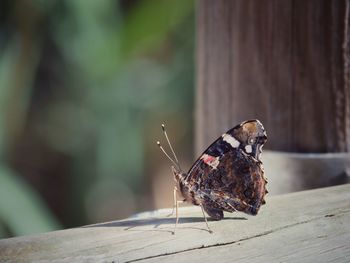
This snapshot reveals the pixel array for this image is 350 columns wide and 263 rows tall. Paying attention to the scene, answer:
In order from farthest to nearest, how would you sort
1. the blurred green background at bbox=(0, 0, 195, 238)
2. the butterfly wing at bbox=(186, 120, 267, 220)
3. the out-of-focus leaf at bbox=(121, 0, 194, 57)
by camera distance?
1. the out-of-focus leaf at bbox=(121, 0, 194, 57)
2. the blurred green background at bbox=(0, 0, 195, 238)
3. the butterfly wing at bbox=(186, 120, 267, 220)

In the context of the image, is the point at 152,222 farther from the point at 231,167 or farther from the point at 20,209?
the point at 20,209

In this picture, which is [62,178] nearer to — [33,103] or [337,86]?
[33,103]

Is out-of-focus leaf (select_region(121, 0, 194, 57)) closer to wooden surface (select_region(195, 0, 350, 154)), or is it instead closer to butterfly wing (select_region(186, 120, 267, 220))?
wooden surface (select_region(195, 0, 350, 154))

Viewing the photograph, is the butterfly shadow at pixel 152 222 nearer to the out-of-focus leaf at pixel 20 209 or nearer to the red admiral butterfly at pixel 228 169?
the red admiral butterfly at pixel 228 169

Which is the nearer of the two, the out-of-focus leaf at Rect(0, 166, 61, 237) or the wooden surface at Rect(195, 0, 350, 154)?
the wooden surface at Rect(195, 0, 350, 154)

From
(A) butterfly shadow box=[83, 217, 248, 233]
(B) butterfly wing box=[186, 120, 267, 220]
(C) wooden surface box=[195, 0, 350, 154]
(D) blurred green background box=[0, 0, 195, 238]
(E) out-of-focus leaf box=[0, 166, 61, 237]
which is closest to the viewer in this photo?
(A) butterfly shadow box=[83, 217, 248, 233]

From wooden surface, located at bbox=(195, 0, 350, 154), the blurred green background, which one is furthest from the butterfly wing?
the blurred green background

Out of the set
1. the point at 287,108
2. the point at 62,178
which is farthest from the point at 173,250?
the point at 62,178
